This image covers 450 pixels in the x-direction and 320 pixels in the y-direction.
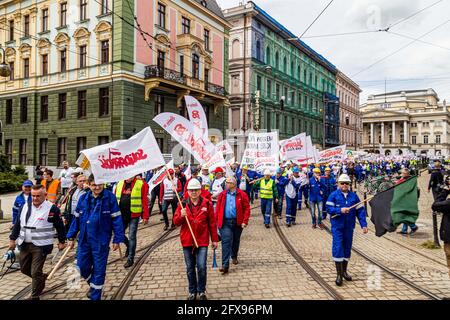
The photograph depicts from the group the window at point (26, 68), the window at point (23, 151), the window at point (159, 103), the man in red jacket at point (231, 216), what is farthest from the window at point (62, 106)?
the man in red jacket at point (231, 216)

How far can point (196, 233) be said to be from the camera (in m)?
5.04

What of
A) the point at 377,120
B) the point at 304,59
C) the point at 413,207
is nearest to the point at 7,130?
the point at 413,207

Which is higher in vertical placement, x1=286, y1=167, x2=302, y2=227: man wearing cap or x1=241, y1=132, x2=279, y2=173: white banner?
x1=241, y1=132, x2=279, y2=173: white banner

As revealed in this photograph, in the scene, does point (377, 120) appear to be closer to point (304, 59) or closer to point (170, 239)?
point (304, 59)

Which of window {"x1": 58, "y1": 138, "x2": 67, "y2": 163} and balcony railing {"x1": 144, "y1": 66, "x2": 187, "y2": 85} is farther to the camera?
window {"x1": 58, "y1": 138, "x2": 67, "y2": 163}

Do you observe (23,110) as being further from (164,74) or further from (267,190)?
(267,190)

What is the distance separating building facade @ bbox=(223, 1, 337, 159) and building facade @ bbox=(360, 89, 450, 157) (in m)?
34.0

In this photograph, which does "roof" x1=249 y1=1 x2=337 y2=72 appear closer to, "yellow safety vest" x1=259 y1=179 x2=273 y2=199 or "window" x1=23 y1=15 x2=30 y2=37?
"window" x1=23 y1=15 x2=30 y2=37

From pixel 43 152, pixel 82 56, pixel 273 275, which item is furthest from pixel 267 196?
pixel 43 152

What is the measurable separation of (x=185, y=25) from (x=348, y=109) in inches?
2211

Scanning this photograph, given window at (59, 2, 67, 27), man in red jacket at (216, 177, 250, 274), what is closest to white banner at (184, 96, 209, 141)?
man in red jacket at (216, 177, 250, 274)

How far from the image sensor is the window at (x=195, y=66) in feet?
95.5

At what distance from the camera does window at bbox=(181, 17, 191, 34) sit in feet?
93.1

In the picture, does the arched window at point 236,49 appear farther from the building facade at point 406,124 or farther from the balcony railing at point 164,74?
the building facade at point 406,124
